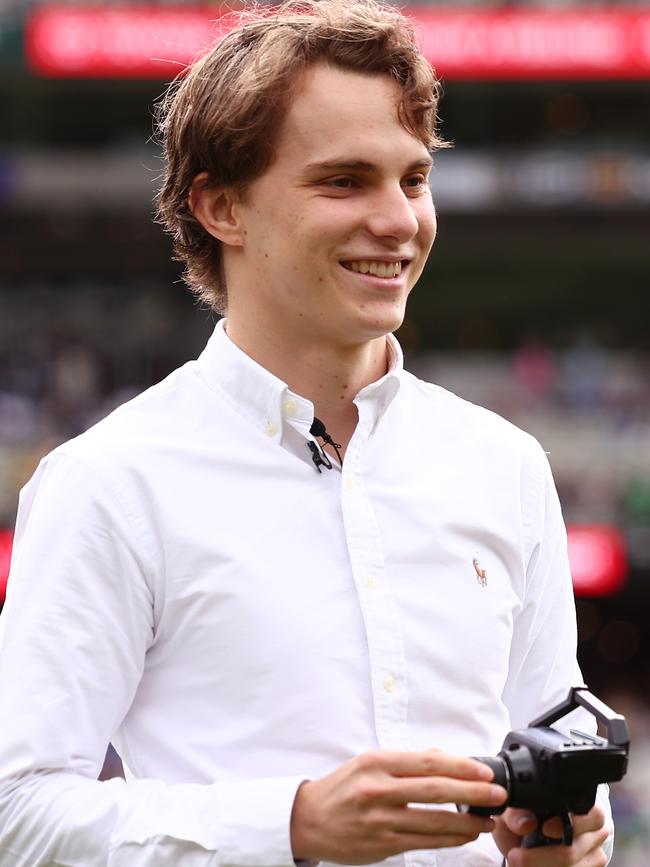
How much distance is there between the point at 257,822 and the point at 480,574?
17.1 inches

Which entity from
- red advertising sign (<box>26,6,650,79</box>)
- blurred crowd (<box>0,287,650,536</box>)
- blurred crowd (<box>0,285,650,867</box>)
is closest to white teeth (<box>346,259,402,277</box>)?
blurred crowd (<box>0,285,650,867</box>)

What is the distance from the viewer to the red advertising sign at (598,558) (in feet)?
43.7

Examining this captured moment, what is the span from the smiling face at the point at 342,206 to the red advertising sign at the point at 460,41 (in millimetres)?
14295

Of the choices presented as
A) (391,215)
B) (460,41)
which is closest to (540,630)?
(391,215)

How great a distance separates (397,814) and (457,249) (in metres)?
17.5

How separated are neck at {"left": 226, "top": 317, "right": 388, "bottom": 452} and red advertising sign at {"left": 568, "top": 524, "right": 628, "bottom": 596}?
11749 millimetres

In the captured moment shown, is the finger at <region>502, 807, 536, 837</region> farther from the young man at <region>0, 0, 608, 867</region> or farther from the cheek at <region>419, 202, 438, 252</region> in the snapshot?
the cheek at <region>419, 202, 438, 252</region>

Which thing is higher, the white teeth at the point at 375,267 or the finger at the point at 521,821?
the white teeth at the point at 375,267

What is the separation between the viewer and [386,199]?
5.38 ft

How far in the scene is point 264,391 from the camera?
5.60 feet

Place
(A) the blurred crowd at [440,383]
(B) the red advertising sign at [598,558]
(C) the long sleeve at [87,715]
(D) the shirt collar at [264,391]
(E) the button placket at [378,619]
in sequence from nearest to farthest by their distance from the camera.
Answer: (C) the long sleeve at [87,715] → (E) the button placket at [378,619] → (D) the shirt collar at [264,391] → (B) the red advertising sign at [598,558] → (A) the blurred crowd at [440,383]

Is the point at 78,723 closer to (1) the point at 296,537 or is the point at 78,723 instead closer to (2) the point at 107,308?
(1) the point at 296,537

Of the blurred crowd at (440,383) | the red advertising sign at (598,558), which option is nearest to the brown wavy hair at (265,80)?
the blurred crowd at (440,383)

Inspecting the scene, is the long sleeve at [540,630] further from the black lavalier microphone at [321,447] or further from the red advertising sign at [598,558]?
the red advertising sign at [598,558]
